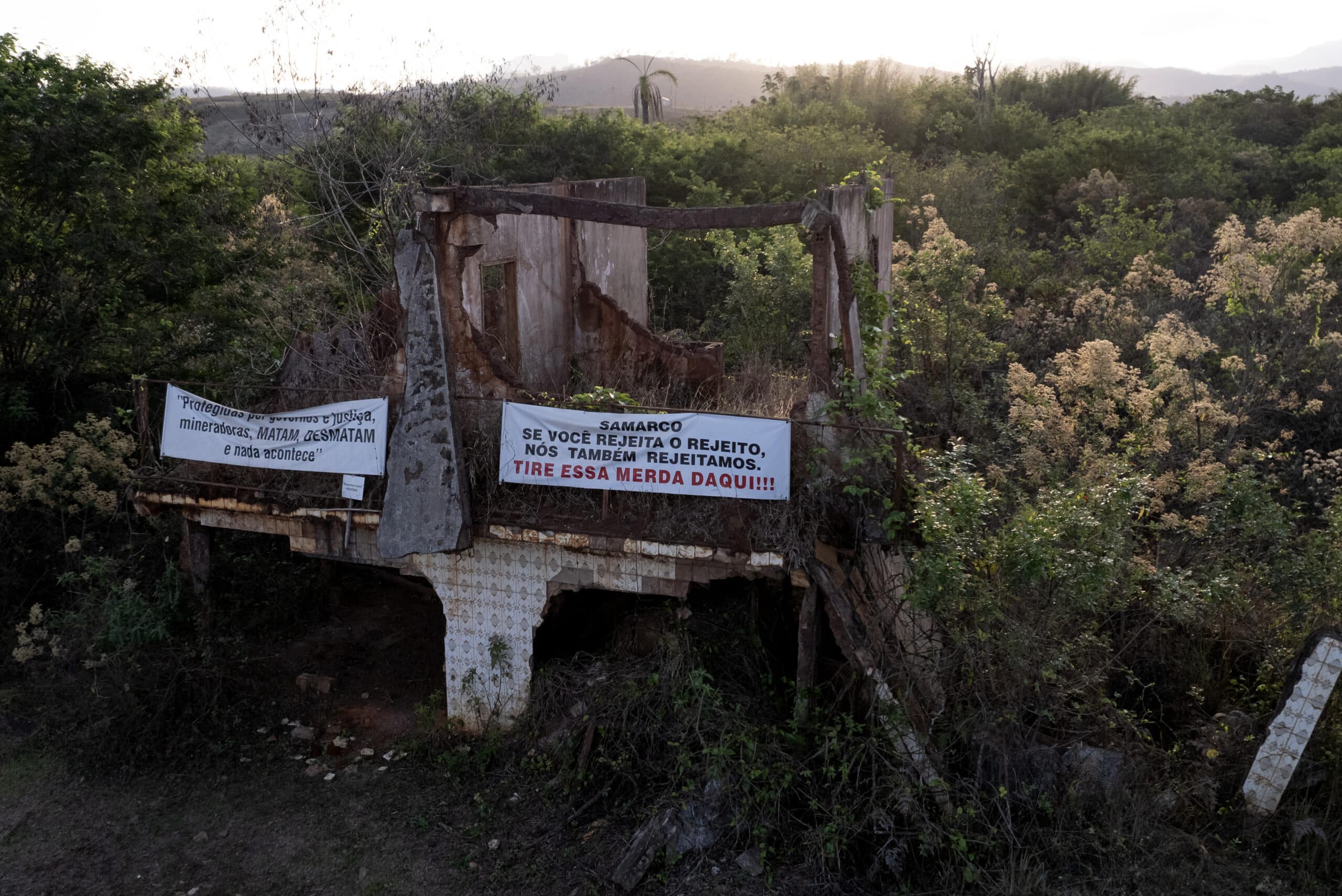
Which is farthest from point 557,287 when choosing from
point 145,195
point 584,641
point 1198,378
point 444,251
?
point 1198,378

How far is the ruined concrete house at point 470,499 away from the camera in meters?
8.14

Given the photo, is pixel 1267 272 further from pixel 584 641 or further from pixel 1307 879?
pixel 584 641

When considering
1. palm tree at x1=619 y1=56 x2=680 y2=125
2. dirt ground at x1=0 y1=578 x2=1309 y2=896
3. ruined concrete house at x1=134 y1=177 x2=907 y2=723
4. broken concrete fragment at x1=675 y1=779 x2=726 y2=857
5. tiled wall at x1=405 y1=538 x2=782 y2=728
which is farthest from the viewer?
palm tree at x1=619 y1=56 x2=680 y2=125

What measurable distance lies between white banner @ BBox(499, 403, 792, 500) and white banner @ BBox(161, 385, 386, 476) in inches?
51.7

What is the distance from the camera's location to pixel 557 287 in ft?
42.3

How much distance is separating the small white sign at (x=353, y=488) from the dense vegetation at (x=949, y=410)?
2504 millimetres

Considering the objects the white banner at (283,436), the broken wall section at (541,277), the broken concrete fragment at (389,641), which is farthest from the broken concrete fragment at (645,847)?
the broken wall section at (541,277)

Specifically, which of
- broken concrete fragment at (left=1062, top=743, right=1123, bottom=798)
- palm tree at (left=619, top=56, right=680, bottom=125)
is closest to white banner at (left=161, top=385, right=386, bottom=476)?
broken concrete fragment at (left=1062, top=743, right=1123, bottom=798)

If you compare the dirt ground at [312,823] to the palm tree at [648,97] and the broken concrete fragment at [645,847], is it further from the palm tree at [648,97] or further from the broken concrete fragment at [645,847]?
the palm tree at [648,97]

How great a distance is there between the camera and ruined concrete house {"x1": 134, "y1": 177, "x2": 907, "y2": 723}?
814cm

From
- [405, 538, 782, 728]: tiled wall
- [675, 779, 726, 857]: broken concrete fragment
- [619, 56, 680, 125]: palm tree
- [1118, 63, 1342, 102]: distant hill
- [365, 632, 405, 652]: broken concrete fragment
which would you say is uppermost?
[1118, 63, 1342, 102]: distant hill

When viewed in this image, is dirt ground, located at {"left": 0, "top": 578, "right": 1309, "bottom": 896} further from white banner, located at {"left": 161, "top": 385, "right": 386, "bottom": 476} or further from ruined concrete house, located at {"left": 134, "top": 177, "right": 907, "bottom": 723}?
white banner, located at {"left": 161, "top": 385, "right": 386, "bottom": 476}

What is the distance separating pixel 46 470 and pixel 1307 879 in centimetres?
1294

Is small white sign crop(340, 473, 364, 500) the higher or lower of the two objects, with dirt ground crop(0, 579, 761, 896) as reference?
higher
